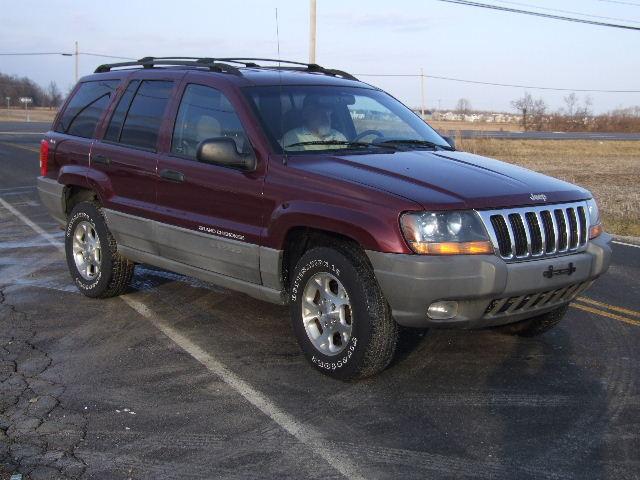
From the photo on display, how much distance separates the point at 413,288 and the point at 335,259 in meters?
0.58

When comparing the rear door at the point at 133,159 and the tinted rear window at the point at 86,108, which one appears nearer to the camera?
the rear door at the point at 133,159

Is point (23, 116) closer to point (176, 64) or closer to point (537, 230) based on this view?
point (176, 64)

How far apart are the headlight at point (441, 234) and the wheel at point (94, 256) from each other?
320cm

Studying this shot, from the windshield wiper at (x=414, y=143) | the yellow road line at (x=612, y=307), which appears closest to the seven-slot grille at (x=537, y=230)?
the windshield wiper at (x=414, y=143)

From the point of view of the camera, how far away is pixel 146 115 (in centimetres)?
630

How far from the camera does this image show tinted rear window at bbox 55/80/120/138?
22.7 feet

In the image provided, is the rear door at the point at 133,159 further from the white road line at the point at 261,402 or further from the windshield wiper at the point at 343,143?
the windshield wiper at the point at 343,143

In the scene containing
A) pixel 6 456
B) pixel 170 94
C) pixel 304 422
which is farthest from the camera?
pixel 170 94

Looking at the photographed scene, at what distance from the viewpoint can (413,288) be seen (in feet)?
14.3

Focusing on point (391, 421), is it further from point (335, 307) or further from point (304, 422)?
point (335, 307)

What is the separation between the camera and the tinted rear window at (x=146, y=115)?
241 inches

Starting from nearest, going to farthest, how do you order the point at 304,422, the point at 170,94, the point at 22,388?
the point at 304,422
the point at 22,388
the point at 170,94

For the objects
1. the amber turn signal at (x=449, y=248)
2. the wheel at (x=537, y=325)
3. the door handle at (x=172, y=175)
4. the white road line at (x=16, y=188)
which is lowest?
the wheel at (x=537, y=325)

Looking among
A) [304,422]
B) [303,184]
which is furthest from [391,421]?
[303,184]
